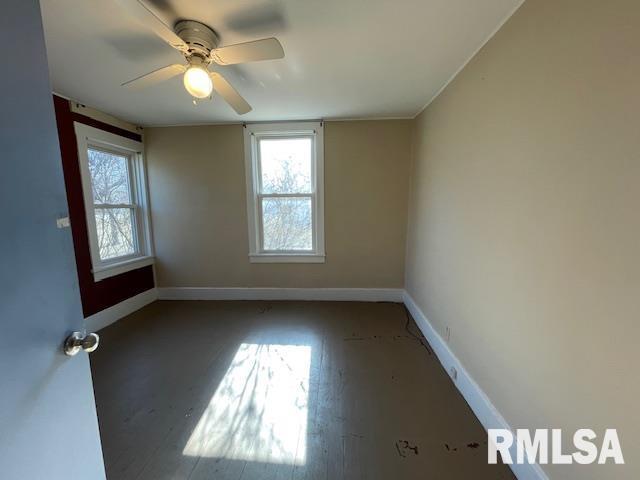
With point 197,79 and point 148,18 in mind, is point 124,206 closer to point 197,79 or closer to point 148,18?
point 197,79

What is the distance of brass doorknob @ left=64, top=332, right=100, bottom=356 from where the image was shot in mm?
769

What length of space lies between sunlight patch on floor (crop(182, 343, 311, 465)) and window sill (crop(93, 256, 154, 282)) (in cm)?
179

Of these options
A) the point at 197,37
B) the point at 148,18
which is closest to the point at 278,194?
the point at 197,37

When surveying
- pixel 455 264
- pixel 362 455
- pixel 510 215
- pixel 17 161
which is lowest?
pixel 362 455

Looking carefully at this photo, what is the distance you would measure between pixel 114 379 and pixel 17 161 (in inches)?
83.0

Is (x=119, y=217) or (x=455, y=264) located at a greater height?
(x=119, y=217)

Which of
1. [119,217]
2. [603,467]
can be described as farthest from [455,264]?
[119,217]

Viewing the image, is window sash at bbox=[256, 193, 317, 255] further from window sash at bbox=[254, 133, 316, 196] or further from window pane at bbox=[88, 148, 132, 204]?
window pane at bbox=[88, 148, 132, 204]

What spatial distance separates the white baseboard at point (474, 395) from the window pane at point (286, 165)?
2181 millimetres

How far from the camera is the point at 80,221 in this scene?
2.64 m

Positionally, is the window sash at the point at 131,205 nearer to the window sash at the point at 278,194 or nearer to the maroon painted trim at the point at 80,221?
the maroon painted trim at the point at 80,221

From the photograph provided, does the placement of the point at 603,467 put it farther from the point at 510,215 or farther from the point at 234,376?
the point at 234,376

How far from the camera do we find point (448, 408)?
1771 millimetres

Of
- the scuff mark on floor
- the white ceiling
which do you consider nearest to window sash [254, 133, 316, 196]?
the white ceiling
